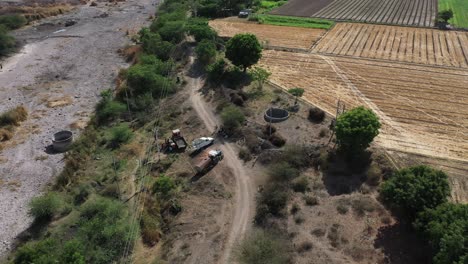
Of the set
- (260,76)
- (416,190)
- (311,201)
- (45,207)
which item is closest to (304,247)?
(311,201)

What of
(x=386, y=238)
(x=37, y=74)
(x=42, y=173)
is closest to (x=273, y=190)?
(x=386, y=238)

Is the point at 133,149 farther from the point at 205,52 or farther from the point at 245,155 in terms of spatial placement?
the point at 205,52

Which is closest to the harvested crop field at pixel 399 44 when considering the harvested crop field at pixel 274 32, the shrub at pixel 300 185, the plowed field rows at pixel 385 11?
the harvested crop field at pixel 274 32

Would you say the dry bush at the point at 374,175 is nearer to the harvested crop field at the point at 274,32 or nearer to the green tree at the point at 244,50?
the green tree at the point at 244,50

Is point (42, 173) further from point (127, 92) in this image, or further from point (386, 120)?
point (386, 120)

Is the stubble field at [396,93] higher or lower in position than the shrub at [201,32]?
lower

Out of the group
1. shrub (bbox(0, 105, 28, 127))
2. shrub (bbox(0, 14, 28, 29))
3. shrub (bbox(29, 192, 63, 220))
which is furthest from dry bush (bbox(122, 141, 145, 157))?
shrub (bbox(0, 14, 28, 29))
